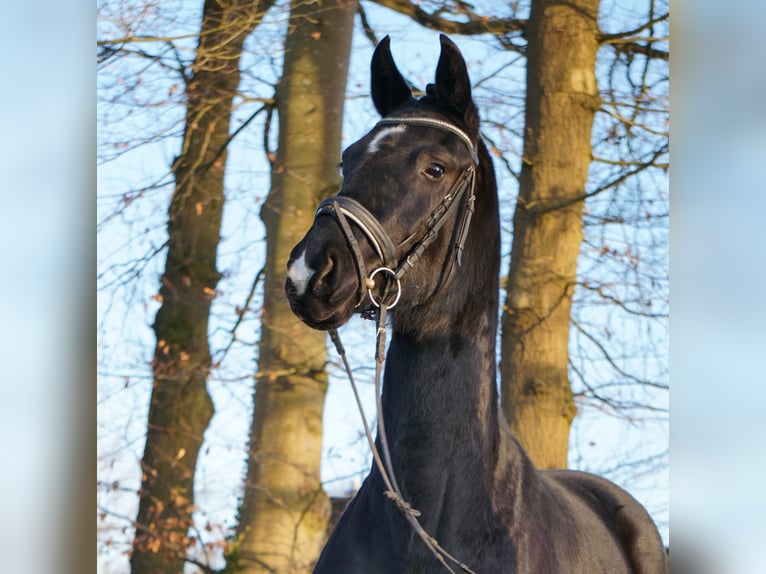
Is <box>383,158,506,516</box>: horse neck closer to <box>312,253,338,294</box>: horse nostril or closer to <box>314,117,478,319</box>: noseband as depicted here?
<box>314,117,478,319</box>: noseband

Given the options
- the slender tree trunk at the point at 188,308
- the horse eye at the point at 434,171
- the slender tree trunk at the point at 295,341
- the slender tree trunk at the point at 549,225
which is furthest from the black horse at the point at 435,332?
the slender tree trunk at the point at 188,308

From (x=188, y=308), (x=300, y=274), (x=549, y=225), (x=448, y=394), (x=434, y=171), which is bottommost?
(x=448, y=394)

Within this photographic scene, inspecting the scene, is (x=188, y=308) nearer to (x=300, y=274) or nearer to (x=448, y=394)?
(x=448, y=394)

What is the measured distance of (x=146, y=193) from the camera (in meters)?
5.59

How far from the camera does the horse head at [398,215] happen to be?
7.73 feet

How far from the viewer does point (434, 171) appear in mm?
2648

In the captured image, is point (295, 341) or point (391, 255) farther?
point (295, 341)

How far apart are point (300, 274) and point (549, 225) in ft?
10.8

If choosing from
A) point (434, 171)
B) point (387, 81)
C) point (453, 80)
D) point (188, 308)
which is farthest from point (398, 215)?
point (188, 308)

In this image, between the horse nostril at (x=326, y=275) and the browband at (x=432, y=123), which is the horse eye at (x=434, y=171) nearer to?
the browband at (x=432, y=123)

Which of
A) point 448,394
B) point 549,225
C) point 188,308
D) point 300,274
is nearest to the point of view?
point 300,274
